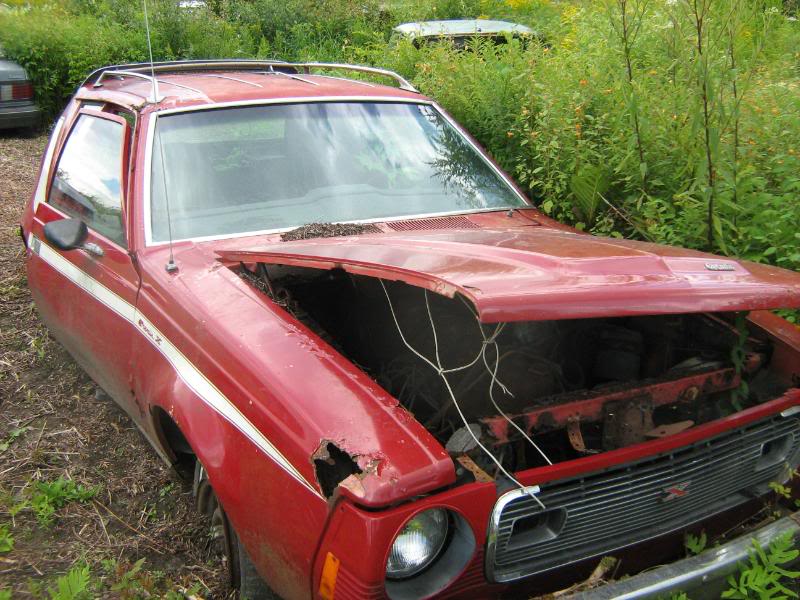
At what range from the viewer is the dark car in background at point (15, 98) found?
912cm

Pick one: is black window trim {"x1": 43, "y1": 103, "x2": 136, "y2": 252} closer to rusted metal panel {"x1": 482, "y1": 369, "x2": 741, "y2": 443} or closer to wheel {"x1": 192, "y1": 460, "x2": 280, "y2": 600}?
wheel {"x1": 192, "y1": 460, "x2": 280, "y2": 600}

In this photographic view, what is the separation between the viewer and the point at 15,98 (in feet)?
30.6

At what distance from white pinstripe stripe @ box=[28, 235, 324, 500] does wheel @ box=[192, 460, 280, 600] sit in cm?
32

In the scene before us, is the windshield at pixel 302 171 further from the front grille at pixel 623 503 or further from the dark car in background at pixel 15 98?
the dark car in background at pixel 15 98

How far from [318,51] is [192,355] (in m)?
8.46

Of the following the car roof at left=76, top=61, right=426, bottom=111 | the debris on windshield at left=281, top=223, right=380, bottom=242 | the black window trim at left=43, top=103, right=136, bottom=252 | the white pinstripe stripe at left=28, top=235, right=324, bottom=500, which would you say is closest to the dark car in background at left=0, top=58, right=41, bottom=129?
the car roof at left=76, top=61, right=426, bottom=111

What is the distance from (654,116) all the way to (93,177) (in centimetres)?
280

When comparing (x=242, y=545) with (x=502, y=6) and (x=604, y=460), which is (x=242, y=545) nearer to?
(x=604, y=460)

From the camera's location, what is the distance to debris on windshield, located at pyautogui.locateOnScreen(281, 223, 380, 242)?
277 cm

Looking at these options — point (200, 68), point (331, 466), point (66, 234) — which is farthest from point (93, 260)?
point (331, 466)

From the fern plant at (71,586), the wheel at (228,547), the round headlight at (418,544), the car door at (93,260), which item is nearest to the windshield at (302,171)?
the car door at (93,260)

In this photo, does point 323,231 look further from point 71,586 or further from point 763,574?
point 763,574

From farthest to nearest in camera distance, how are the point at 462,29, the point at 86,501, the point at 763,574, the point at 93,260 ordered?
1. the point at 462,29
2. the point at 93,260
3. the point at 86,501
4. the point at 763,574

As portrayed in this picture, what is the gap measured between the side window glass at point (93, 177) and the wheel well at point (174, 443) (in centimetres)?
77
